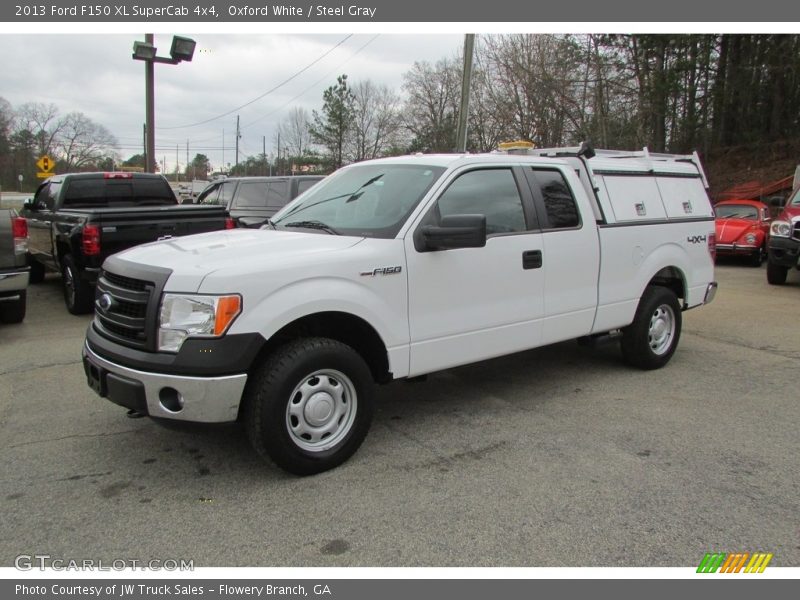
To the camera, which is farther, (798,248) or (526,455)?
(798,248)

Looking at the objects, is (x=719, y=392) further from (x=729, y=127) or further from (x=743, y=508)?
(x=729, y=127)

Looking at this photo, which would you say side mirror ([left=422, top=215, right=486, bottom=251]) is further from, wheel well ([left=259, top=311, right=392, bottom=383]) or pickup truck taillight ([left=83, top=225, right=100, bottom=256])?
pickup truck taillight ([left=83, top=225, right=100, bottom=256])

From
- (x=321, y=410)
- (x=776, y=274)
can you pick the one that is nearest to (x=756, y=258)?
(x=776, y=274)

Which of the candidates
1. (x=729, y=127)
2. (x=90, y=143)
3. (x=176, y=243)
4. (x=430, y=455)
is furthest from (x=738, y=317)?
(x=90, y=143)

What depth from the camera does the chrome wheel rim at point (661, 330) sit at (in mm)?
5867

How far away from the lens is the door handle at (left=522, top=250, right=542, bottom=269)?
15.0 ft

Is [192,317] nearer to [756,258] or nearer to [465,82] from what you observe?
[465,82]

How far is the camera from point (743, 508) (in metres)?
3.32

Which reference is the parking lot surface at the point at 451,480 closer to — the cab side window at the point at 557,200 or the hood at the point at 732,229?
the cab side window at the point at 557,200

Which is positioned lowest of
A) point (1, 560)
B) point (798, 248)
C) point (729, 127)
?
point (1, 560)

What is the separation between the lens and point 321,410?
3633mm

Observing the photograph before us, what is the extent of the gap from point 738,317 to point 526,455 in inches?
241

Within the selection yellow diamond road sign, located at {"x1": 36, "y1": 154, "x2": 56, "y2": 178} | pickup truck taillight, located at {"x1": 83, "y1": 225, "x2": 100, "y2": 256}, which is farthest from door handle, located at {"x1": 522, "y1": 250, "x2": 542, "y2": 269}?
yellow diamond road sign, located at {"x1": 36, "y1": 154, "x2": 56, "y2": 178}

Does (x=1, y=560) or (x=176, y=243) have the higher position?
(x=176, y=243)
